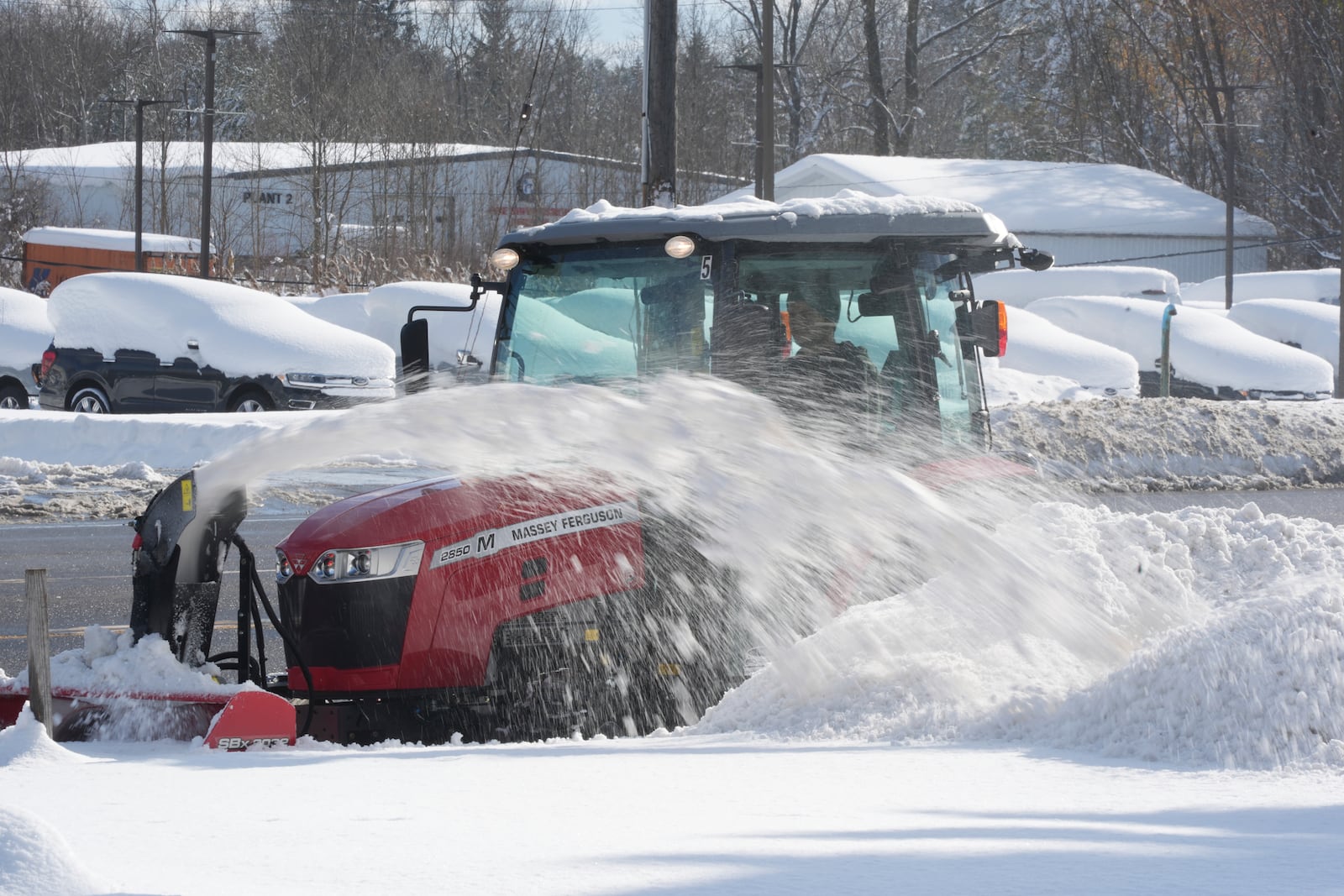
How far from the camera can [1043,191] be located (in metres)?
46.2

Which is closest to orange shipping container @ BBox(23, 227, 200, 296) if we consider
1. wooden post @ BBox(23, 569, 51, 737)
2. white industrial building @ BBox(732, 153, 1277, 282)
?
white industrial building @ BBox(732, 153, 1277, 282)

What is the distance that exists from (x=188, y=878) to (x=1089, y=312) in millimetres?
23343

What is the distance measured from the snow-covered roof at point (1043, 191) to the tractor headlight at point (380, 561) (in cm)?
3957

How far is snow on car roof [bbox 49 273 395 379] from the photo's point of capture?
18578mm

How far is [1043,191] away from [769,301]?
142 ft

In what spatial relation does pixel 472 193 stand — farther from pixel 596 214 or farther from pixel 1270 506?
pixel 596 214

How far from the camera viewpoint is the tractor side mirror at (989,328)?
587 centimetres

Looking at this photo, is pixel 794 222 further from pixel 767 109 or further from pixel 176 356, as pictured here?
pixel 767 109

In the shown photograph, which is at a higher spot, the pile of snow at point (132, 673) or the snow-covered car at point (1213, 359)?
the snow-covered car at point (1213, 359)

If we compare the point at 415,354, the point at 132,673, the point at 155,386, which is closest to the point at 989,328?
the point at 415,354

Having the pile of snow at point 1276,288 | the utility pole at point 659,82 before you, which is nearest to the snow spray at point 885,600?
the utility pole at point 659,82

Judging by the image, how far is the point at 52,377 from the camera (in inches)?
734

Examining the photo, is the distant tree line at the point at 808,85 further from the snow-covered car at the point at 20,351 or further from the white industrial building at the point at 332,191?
the snow-covered car at the point at 20,351

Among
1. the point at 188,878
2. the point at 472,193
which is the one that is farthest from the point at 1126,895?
the point at 472,193
